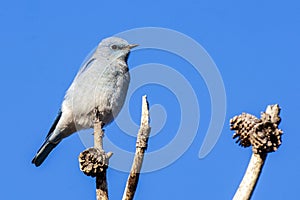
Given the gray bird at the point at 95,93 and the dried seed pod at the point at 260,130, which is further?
the gray bird at the point at 95,93

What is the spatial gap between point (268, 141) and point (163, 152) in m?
2.75

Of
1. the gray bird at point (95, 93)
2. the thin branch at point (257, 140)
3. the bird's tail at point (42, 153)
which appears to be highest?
the gray bird at point (95, 93)

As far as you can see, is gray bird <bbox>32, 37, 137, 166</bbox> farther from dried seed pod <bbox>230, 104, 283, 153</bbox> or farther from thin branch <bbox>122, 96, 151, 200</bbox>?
dried seed pod <bbox>230, 104, 283, 153</bbox>

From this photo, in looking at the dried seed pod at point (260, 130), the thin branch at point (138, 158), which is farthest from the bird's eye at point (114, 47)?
the dried seed pod at point (260, 130)

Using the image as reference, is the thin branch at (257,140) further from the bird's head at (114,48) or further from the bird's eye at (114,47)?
the bird's eye at (114,47)

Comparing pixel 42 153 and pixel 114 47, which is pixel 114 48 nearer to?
pixel 114 47

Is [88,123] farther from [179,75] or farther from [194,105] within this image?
[194,105]

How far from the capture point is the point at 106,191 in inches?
141

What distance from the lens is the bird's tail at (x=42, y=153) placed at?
880 centimetres

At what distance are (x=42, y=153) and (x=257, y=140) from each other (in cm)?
630

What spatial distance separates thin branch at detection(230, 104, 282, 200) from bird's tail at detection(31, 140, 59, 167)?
6123 millimetres

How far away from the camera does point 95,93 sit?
8.16 meters

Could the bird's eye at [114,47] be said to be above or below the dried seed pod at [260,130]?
above

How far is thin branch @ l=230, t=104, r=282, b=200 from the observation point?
2844 mm
